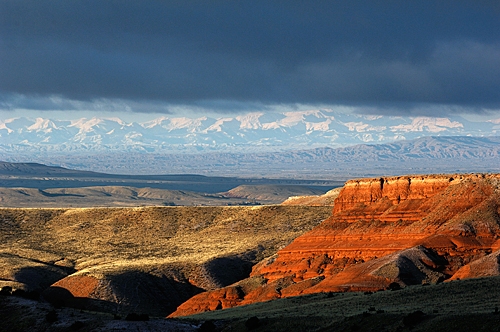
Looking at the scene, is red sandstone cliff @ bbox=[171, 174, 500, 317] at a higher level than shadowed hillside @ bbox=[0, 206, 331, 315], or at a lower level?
higher

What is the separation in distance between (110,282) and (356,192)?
105 ft

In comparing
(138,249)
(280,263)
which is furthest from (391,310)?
(138,249)

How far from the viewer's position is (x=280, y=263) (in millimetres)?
110875

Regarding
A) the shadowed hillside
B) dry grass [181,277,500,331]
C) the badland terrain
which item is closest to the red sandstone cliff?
the badland terrain

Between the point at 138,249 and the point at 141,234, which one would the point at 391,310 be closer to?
the point at 138,249

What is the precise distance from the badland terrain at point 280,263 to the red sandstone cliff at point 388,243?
17 centimetres

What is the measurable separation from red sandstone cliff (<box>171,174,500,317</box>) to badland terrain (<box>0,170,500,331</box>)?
168 mm

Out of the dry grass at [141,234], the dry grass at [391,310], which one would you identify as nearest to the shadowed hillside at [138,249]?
the dry grass at [141,234]

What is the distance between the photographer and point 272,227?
161125mm

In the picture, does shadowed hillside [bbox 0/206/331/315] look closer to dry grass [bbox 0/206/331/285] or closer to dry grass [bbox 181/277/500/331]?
dry grass [bbox 0/206/331/285]

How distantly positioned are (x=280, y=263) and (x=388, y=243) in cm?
1400

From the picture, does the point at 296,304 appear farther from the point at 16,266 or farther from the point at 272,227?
the point at 272,227

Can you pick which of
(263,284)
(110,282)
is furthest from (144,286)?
(263,284)

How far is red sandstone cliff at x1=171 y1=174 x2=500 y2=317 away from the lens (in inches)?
3516
